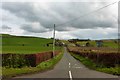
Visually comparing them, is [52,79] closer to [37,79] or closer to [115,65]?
[37,79]

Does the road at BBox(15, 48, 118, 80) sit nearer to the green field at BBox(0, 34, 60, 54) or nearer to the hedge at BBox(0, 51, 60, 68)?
the hedge at BBox(0, 51, 60, 68)

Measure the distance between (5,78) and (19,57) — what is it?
418 inches

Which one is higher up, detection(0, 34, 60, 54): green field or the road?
detection(0, 34, 60, 54): green field

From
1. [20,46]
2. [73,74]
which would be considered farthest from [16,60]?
[20,46]

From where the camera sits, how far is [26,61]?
28.5 meters

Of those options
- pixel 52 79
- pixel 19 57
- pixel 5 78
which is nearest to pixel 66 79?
pixel 52 79

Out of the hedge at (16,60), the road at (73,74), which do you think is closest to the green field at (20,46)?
the hedge at (16,60)

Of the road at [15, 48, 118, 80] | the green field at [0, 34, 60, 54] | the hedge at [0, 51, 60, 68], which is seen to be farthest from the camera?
the green field at [0, 34, 60, 54]

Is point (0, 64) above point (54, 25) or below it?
below

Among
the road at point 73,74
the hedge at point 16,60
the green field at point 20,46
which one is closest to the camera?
the road at point 73,74

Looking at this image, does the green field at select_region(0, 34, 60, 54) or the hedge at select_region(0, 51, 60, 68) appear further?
the green field at select_region(0, 34, 60, 54)

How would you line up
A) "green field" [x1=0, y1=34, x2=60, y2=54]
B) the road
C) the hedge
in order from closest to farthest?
the road, the hedge, "green field" [x1=0, y1=34, x2=60, y2=54]

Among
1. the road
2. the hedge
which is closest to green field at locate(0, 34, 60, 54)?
the hedge

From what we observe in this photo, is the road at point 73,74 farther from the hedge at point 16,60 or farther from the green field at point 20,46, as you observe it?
the green field at point 20,46
